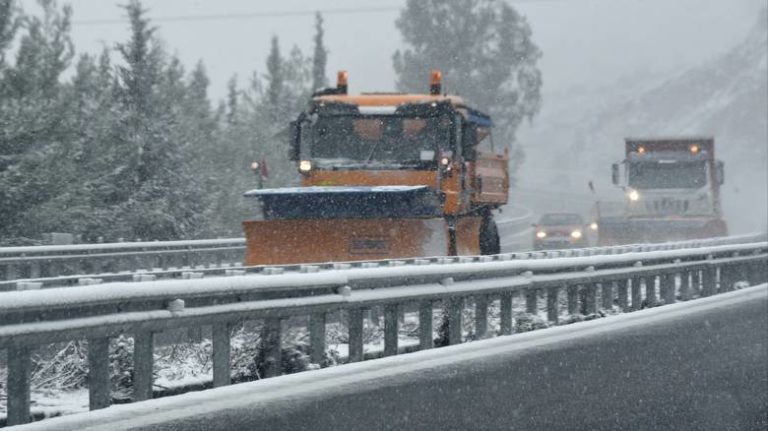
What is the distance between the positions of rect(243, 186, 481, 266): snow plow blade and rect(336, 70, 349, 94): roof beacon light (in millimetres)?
3348

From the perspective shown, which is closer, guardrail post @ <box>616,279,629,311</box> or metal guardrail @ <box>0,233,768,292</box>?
metal guardrail @ <box>0,233,768,292</box>

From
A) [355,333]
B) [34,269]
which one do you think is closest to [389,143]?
[34,269]

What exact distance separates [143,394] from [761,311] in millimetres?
9555

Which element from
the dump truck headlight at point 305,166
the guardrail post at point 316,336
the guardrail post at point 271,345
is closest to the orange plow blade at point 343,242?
the dump truck headlight at point 305,166

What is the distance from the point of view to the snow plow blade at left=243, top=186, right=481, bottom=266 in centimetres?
1636

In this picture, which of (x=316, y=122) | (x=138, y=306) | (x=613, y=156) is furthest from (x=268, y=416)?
(x=613, y=156)

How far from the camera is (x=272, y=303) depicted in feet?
30.3

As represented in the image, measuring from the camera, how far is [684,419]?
741 cm

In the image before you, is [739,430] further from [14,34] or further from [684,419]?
[14,34]

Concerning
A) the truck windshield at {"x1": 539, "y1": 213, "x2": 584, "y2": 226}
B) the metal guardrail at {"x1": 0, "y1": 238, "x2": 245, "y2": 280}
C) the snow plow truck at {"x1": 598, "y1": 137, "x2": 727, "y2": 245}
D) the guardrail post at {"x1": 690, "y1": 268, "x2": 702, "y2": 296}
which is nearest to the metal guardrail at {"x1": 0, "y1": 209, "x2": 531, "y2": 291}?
the metal guardrail at {"x1": 0, "y1": 238, "x2": 245, "y2": 280}

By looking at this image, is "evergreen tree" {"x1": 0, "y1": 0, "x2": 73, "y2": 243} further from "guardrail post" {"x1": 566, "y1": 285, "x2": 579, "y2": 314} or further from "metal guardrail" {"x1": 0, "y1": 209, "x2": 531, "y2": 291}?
"guardrail post" {"x1": 566, "y1": 285, "x2": 579, "y2": 314}

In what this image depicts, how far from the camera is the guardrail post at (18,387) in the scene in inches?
274

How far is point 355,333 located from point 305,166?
794cm

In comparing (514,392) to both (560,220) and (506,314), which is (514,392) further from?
(560,220)
